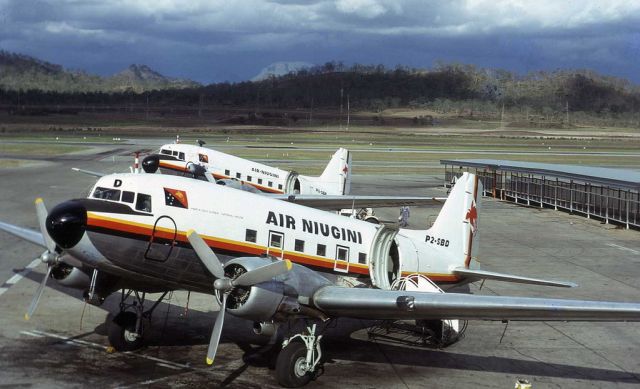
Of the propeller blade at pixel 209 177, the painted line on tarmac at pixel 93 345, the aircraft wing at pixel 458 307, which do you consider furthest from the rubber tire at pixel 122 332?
the propeller blade at pixel 209 177

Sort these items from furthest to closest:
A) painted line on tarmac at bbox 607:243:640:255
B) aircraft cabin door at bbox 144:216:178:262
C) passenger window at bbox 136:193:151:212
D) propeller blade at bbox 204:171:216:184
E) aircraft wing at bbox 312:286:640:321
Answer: propeller blade at bbox 204:171:216:184 → painted line on tarmac at bbox 607:243:640:255 → passenger window at bbox 136:193:151:212 → aircraft cabin door at bbox 144:216:178:262 → aircraft wing at bbox 312:286:640:321

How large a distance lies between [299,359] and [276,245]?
2.98 m

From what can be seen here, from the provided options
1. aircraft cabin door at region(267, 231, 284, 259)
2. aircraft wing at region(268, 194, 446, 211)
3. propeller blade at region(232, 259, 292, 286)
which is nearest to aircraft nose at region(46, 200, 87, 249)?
propeller blade at region(232, 259, 292, 286)

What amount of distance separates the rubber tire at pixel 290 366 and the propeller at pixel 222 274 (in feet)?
5.04

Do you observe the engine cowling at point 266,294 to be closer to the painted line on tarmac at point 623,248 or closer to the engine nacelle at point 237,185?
the engine nacelle at point 237,185

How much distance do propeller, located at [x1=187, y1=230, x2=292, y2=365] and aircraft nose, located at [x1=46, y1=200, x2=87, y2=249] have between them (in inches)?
89.4

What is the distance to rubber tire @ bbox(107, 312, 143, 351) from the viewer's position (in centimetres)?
1875

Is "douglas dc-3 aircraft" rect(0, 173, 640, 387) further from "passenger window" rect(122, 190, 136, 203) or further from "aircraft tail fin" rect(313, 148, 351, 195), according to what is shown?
"aircraft tail fin" rect(313, 148, 351, 195)

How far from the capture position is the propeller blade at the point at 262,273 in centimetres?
1552

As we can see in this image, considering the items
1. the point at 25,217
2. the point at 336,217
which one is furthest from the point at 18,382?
the point at 25,217

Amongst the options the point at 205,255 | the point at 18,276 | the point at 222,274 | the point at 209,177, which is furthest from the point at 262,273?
the point at 209,177

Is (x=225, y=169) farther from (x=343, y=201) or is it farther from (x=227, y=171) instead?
(x=343, y=201)

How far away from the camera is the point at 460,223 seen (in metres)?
23.7

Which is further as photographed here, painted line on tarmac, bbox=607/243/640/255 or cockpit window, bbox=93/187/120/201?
painted line on tarmac, bbox=607/243/640/255
